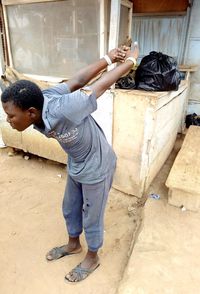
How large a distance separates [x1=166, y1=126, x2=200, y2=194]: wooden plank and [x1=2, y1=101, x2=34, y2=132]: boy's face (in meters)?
1.59

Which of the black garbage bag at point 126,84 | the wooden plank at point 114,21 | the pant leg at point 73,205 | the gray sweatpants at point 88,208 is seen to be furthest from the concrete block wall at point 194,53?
the pant leg at point 73,205

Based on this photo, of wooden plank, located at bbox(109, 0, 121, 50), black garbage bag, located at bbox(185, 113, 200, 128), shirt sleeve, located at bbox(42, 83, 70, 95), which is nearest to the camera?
shirt sleeve, located at bbox(42, 83, 70, 95)

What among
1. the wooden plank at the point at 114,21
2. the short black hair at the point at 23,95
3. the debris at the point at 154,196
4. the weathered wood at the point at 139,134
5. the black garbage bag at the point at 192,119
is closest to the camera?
the short black hair at the point at 23,95

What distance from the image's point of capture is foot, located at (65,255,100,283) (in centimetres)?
185

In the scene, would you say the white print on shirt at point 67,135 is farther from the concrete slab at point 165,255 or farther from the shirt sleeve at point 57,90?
the concrete slab at point 165,255

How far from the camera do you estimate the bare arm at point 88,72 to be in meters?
1.60

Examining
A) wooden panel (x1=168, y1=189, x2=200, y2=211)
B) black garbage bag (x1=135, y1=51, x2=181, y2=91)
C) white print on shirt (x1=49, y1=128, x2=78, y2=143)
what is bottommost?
wooden panel (x1=168, y1=189, x2=200, y2=211)

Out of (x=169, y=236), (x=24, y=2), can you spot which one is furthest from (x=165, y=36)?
(x=169, y=236)

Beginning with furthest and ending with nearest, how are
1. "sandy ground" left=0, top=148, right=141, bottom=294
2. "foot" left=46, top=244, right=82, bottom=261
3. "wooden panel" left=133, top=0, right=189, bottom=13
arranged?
"wooden panel" left=133, top=0, right=189, bottom=13 → "foot" left=46, top=244, right=82, bottom=261 → "sandy ground" left=0, top=148, right=141, bottom=294

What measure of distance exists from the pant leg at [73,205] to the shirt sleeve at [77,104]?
2.10ft

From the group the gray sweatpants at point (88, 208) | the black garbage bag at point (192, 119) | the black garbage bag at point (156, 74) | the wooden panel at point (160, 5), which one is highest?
the wooden panel at point (160, 5)

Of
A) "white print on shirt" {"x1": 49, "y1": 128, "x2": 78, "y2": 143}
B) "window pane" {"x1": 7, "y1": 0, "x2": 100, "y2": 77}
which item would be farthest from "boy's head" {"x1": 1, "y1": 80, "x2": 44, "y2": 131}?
"window pane" {"x1": 7, "y1": 0, "x2": 100, "y2": 77}

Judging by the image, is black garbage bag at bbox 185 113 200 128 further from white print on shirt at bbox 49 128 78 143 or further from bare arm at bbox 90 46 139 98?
white print on shirt at bbox 49 128 78 143

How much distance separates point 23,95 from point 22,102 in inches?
1.3
